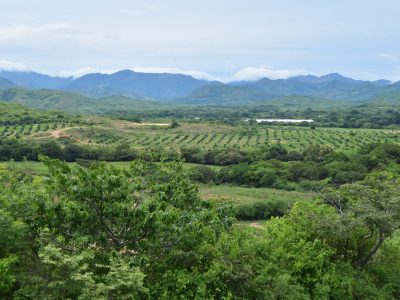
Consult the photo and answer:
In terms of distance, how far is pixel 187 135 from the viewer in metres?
114

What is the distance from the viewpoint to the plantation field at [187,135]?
96225mm

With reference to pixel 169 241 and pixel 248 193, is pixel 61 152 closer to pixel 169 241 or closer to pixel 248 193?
pixel 248 193

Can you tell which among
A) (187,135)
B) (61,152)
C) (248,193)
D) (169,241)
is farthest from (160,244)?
(187,135)

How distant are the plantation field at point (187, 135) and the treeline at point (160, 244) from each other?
7331cm

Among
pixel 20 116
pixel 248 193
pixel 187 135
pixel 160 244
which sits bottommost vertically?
pixel 248 193

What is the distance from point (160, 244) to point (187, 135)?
99.5m

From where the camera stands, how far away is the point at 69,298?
475 inches

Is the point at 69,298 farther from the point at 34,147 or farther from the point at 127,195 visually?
the point at 34,147

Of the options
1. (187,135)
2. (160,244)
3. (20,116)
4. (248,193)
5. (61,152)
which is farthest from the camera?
(20,116)

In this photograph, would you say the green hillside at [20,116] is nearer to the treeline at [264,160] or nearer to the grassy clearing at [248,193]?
the treeline at [264,160]

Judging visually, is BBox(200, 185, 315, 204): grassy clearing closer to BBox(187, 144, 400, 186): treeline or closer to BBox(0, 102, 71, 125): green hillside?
BBox(187, 144, 400, 186): treeline

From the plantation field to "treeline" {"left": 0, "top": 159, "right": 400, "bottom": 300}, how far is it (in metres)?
73.3

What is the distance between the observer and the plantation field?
9623cm

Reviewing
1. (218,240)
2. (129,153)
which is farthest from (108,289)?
(129,153)
